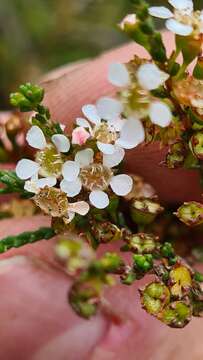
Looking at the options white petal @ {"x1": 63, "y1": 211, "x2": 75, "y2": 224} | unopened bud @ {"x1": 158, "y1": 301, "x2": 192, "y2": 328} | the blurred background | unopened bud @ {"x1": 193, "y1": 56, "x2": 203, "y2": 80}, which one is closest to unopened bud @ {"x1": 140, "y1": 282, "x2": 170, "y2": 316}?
unopened bud @ {"x1": 158, "y1": 301, "x2": 192, "y2": 328}

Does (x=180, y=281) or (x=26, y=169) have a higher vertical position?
(x=26, y=169)

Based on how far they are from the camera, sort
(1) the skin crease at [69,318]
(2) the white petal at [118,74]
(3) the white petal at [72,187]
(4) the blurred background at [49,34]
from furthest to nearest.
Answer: (4) the blurred background at [49,34]
(1) the skin crease at [69,318]
(3) the white petal at [72,187]
(2) the white petal at [118,74]

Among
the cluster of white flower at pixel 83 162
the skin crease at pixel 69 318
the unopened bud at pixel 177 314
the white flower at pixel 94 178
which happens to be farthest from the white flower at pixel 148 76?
the skin crease at pixel 69 318

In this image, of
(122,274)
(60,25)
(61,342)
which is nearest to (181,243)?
(61,342)

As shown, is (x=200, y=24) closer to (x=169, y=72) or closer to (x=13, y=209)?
(x=169, y=72)

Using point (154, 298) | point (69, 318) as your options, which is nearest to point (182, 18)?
point (154, 298)

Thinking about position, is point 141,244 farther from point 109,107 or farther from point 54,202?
point 109,107

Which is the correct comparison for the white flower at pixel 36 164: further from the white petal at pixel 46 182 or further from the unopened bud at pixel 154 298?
the unopened bud at pixel 154 298

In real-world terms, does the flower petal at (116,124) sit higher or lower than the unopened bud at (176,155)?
higher
